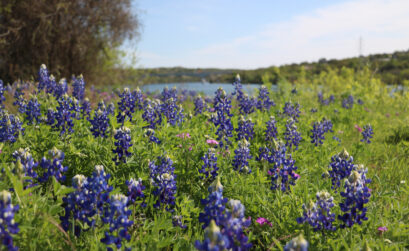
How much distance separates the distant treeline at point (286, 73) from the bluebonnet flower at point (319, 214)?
9686 millimetres

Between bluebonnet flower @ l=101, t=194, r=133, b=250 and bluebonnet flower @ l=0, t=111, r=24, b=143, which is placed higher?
bluebonnet flower @ l=0, t=111, r=24, b=143

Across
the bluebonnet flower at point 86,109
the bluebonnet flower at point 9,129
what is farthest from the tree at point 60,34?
the bluebonnet flower at point 9,129

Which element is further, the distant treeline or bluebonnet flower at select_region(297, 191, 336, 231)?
the distant treeline

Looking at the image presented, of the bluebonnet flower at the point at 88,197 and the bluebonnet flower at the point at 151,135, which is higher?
the bluebonnet flower at the point at 151,135

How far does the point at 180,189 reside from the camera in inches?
149

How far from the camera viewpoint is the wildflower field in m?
2.29

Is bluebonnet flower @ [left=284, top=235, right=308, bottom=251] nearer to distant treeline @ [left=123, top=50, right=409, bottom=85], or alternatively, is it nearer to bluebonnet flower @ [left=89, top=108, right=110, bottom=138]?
bluebonnet flower @ [left=89, top=108, right=110, bottom=138]

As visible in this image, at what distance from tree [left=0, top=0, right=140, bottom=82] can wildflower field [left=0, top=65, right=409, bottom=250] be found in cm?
738

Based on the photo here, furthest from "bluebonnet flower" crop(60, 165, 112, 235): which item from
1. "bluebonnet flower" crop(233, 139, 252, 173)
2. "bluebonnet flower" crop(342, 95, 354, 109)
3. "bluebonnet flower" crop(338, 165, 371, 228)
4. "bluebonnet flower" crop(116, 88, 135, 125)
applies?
"bluebonnet flower" crop(342, 95, 354, 109)

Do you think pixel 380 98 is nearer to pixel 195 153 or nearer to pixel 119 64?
pixel 195 153

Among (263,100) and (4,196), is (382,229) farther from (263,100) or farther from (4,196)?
(263,100)

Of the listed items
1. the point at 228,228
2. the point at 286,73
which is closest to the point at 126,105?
the point at 228,228

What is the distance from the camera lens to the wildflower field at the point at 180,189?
7.50 ft

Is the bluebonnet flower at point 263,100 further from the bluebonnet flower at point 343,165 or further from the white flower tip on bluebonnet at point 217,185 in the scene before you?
the white flower tip on bluebonnet at point 217,185
